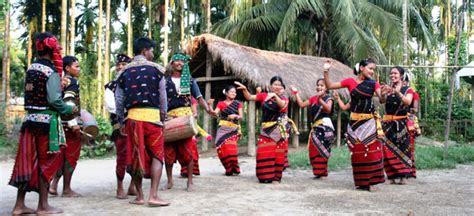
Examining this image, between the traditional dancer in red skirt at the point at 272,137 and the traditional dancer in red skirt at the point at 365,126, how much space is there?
109cm

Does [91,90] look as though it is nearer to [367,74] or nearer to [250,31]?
[250,31]

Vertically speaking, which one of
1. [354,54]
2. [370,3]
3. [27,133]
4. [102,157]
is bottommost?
[102,157]

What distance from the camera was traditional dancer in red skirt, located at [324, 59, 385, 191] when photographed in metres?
6.11

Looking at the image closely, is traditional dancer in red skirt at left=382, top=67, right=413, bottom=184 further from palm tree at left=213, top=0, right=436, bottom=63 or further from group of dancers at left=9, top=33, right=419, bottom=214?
palm tree at left=213, top=0, right=436, bottom=63

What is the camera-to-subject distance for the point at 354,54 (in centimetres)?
1803

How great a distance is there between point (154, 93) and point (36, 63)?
1115 mm

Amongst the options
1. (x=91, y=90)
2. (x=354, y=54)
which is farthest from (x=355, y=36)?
(x=91, y=90)

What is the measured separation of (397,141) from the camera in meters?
7.06

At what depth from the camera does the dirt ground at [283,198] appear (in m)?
4.76

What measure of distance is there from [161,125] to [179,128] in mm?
663

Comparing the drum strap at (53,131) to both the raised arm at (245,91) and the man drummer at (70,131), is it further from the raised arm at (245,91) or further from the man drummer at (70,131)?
the raised arm at (245,91)

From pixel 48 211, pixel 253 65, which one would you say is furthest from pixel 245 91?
pixel 253 65

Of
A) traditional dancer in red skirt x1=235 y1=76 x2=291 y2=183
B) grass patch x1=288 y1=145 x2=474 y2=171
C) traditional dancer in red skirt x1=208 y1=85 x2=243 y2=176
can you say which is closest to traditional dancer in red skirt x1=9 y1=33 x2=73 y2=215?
traditional dancer in red skirt x1=235 y1=76 x2=291 y2=183

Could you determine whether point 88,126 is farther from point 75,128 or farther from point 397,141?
point 397,141
